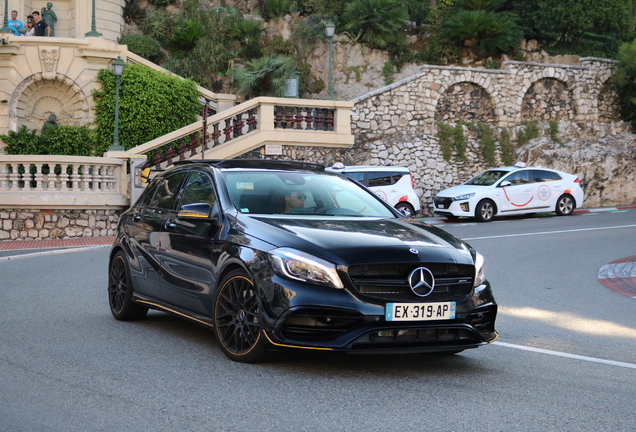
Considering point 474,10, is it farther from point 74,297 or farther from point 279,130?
point 74,297

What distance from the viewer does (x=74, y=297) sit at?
10570 millimetres

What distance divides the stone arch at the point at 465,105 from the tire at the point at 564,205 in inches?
262

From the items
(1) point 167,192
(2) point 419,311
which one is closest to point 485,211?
(1) point 167,192

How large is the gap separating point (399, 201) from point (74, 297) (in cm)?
1463

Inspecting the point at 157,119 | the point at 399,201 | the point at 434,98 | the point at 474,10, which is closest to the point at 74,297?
the point at 399,201

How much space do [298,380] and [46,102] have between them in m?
25.1

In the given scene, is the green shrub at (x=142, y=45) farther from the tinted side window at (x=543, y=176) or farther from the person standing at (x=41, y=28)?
the tinted side window at (x=543, y=176)

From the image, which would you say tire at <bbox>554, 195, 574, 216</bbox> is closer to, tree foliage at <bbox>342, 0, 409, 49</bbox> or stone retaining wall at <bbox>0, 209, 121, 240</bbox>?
tree foliage at <bbox>342, 0, 409, 49</bbox>

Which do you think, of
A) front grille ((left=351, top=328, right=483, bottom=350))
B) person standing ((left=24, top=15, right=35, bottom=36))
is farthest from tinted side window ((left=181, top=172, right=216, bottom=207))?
person standing ((left=24, top=15, right=35, bottom=36))

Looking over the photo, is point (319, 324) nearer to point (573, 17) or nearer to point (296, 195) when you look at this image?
point (296, 195)

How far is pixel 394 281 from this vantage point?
5.95 meters

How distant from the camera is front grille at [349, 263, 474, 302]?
19.3ft

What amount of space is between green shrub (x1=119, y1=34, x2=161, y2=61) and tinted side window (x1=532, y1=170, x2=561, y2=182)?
15682mm

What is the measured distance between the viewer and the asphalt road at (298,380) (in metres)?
4.97
